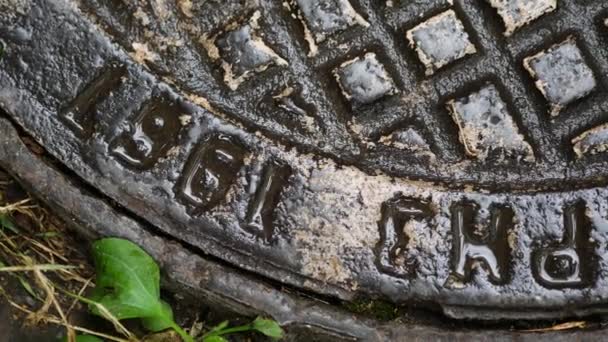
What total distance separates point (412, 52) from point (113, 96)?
0.40 m

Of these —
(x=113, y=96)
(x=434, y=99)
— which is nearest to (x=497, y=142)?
(x=434, y=99)

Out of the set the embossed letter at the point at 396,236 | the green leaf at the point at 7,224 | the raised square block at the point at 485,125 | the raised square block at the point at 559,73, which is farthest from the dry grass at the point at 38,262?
the raised square block at the point at 559,73

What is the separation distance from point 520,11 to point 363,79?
0.23 metres

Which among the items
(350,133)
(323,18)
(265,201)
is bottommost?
(265,201)

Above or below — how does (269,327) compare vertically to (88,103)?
below

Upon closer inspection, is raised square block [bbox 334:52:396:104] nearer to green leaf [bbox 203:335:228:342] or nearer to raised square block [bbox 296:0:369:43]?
raised square block [bbox 296:0:369:43]

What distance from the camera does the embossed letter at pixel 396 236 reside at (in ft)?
3.83

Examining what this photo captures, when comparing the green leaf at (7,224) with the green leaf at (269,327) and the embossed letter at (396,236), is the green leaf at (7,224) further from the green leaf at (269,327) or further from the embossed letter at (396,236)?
the embossed letter at (396,236)

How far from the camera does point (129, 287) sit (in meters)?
1.15

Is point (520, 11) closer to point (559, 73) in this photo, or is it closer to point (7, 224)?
point (559, 73)

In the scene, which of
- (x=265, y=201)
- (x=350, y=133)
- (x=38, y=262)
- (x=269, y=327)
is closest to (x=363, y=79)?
(x=350, y=133)

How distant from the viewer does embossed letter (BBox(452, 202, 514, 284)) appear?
1.17 meters

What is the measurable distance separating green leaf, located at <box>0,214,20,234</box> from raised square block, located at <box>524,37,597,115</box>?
0.72 metres

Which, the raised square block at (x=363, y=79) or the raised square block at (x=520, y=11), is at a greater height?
the raised square block at (x=520, y=11)
